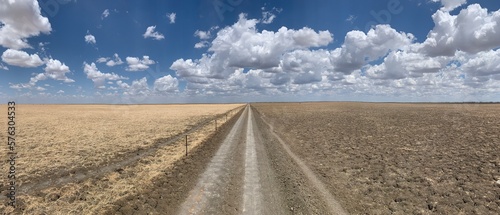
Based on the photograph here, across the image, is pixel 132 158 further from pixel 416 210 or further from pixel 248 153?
pixel 416 210

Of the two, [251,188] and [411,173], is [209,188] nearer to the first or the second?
[251,188]

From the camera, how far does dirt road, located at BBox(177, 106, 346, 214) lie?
34.0ft

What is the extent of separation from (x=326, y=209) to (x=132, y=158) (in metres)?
14.6

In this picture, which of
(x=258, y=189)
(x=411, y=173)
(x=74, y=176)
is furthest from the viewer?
(x=411, y=173)

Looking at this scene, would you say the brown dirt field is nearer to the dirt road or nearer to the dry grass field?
the dirt road

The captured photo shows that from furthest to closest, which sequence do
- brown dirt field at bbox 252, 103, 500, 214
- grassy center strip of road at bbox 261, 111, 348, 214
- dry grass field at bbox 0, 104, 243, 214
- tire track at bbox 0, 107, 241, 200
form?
1. tire track at bbox 0, 107, 241, 200
2. dry grass field at bbox 0, 104, 243, 214
3. brown dirt field at bbox 252, 103, 500, 214
4. grassy center strip of road at bbox 261, 111, 348, 214

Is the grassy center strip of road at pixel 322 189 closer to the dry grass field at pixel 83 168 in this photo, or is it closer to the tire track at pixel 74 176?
the dry grass field at pixel 83 168

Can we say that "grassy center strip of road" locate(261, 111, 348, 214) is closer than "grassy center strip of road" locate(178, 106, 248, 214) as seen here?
No

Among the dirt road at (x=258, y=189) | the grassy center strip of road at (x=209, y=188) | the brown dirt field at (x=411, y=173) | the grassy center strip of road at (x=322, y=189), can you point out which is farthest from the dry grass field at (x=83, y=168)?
the brown dirt field at (x=411, y=173)

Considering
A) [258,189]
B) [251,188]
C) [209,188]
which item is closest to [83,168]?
[209,188]

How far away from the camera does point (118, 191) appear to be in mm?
12586

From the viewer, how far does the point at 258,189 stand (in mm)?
12383

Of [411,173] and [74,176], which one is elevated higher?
[411,173]

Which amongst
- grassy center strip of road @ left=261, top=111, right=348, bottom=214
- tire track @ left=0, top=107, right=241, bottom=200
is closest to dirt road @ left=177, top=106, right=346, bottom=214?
grassy center strip of road @ left=261, top=111, right=348, bottom=214
